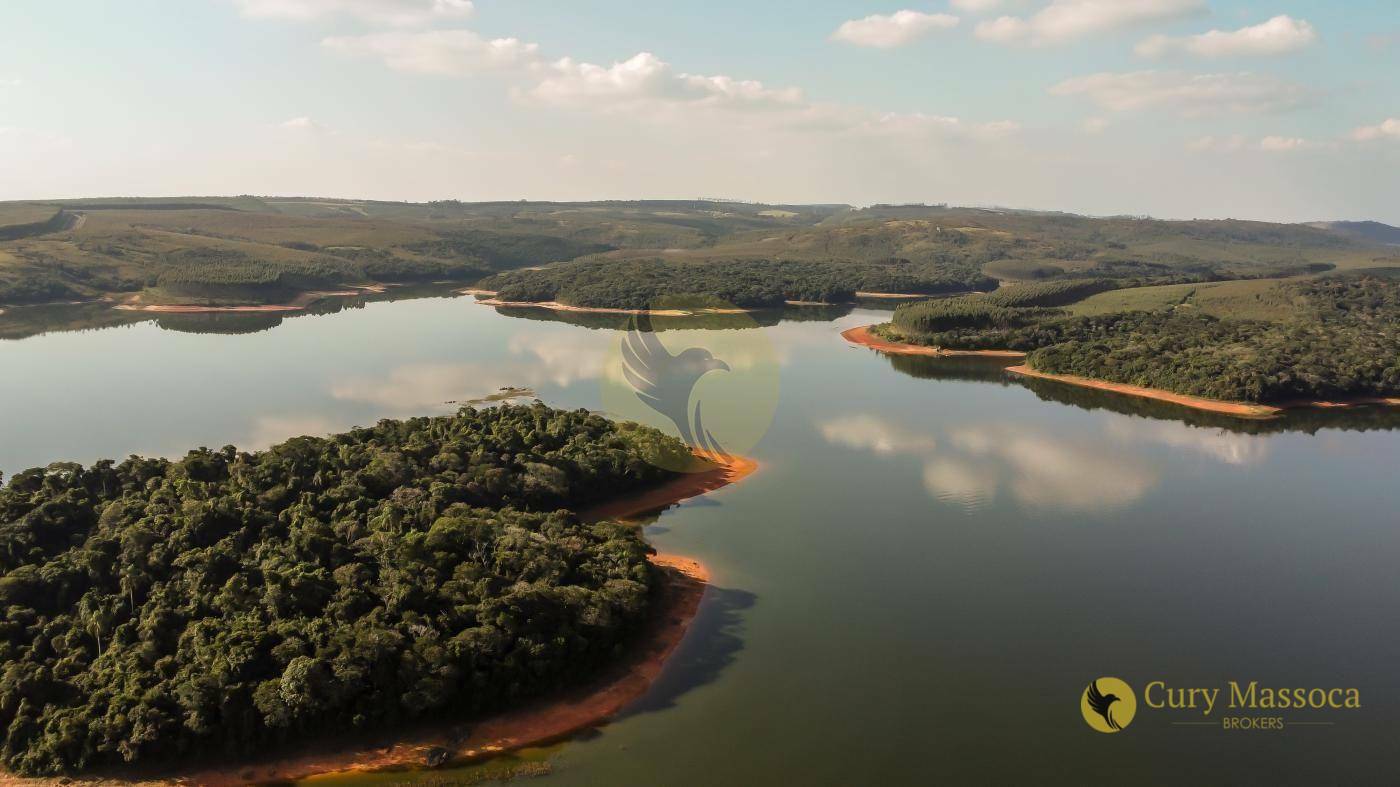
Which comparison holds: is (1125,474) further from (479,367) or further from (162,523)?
(479,367)

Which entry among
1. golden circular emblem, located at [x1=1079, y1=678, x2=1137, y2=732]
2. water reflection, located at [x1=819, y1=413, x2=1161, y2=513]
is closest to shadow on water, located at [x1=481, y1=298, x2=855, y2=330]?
water reflection, located at [x1=819, y1=413, x2=1161, y2=513]

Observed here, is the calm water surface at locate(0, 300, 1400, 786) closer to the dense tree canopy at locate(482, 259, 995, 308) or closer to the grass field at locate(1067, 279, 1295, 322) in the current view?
the grass field at locate(1067, 279, 1295, 322)

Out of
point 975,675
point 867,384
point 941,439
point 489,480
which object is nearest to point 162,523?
point 489,480

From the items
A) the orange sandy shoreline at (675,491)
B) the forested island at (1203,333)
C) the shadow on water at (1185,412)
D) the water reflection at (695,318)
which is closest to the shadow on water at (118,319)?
the water reflection at (695,318)

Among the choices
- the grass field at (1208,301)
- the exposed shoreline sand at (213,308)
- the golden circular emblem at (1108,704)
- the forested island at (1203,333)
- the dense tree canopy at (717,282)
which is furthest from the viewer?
the dense tree canopy at (717,282)

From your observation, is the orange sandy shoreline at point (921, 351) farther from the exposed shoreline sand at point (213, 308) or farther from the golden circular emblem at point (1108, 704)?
the exposed shoreline sand at point (213, 308)

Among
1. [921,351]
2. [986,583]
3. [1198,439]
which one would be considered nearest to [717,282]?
[921,351]

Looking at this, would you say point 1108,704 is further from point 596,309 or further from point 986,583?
point 596,309
